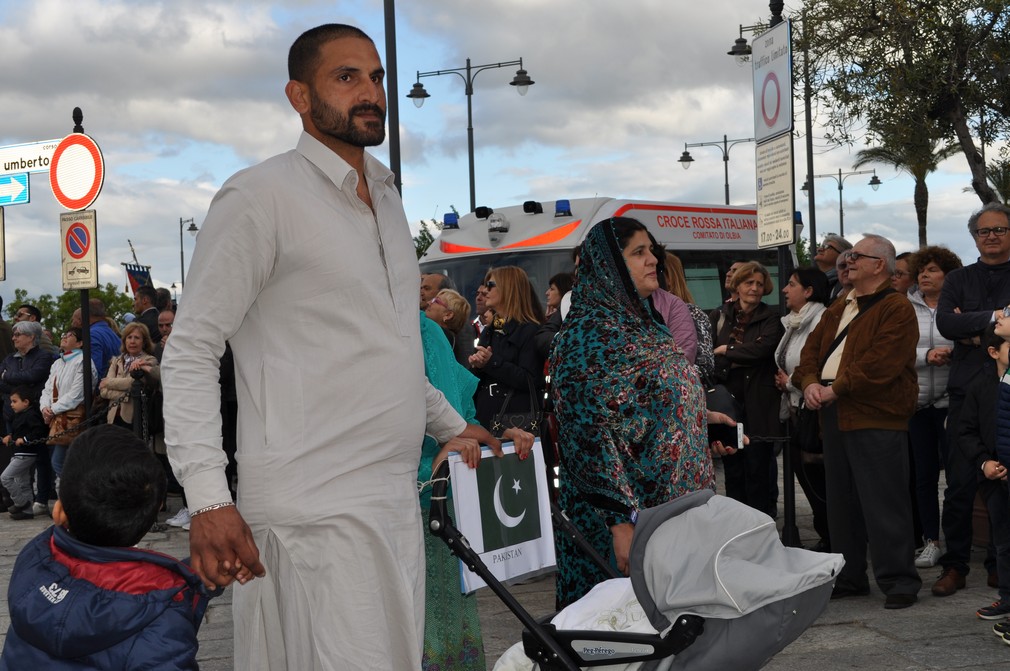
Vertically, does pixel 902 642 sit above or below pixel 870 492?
below

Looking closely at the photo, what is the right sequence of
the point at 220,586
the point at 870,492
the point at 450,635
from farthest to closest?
the point at 870,492, the point at 450,635, the point at 220,586

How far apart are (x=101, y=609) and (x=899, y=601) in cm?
497

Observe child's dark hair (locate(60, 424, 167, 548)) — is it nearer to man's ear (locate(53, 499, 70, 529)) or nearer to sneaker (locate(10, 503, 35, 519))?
man's ear (locate(53, 499, 70, 529))

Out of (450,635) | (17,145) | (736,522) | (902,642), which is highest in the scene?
(17,145)

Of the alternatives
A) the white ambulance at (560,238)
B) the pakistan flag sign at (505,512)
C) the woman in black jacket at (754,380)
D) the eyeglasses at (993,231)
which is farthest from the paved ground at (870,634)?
the white ambulance at (560,238)

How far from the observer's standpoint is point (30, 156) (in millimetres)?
12492

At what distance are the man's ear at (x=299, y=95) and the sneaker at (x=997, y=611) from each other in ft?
15.9

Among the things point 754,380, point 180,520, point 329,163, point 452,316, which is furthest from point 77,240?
point 329,163

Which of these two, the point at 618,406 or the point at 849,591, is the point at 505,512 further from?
the point at 849,591

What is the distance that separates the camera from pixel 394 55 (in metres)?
12.7

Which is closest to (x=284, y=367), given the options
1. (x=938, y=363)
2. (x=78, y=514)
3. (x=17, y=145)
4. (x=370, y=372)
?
(x=370, y=372)

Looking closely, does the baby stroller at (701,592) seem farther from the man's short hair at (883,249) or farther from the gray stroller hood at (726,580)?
the man's short hair at (883,249)

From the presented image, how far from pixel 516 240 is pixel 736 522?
1076cm

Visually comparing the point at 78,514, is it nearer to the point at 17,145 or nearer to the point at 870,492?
the point at 870,492
